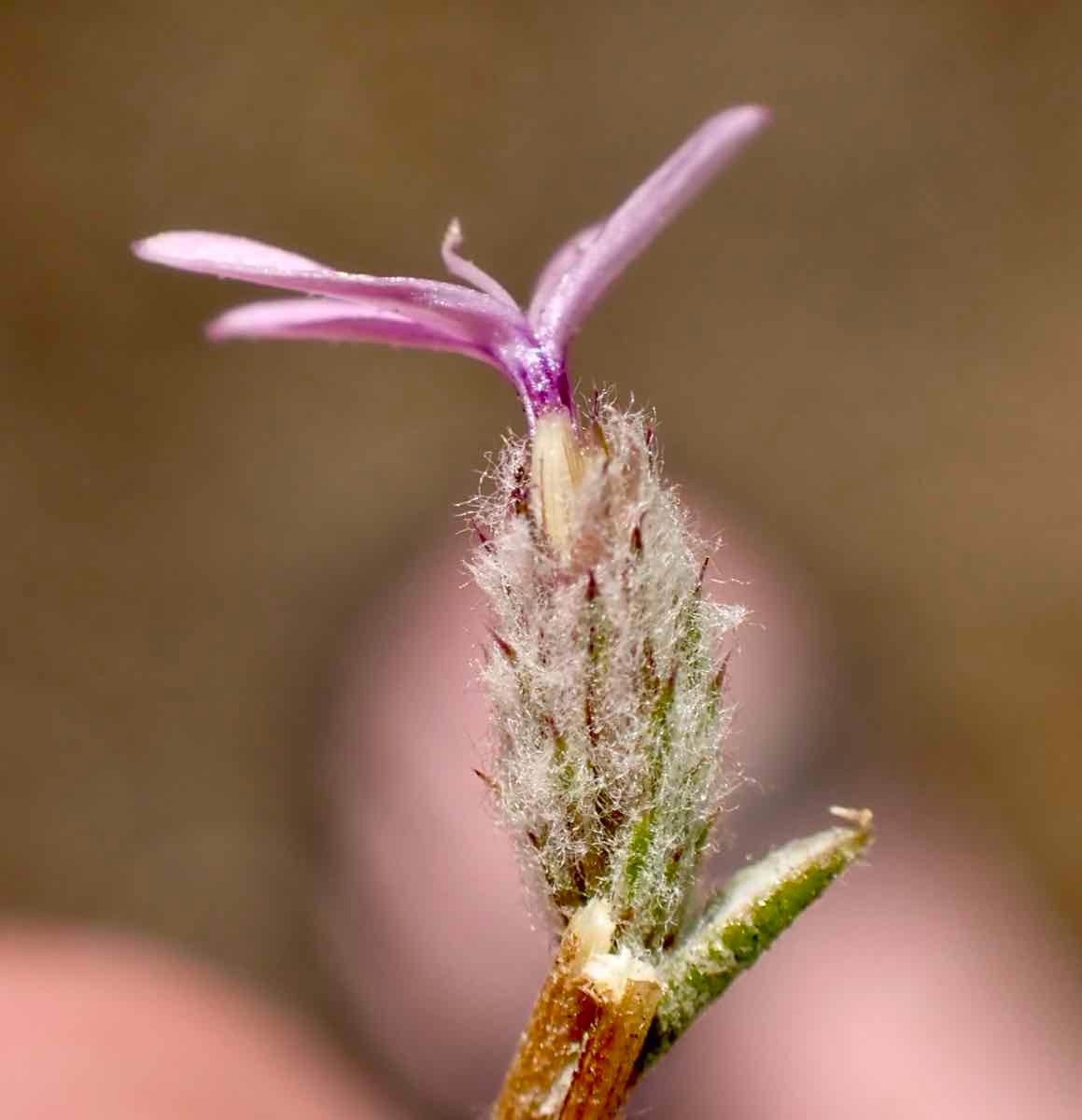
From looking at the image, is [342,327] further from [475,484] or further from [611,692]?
[475,484]

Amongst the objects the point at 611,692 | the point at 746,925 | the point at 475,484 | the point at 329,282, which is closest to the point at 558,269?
the point at 329,282

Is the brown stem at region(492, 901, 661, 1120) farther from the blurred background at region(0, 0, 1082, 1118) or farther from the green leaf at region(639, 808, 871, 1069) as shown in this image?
the blurred background at region(0, 0, 1082, 1118)

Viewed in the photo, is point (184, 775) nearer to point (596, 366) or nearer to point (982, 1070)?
point (596, 366)

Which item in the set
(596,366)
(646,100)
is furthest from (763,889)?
(646,100)

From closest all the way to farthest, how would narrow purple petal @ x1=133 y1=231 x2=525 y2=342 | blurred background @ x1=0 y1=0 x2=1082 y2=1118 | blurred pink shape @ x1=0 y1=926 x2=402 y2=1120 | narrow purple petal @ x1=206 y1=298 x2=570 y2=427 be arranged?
1. narrow purple petal @ x1=133 y1=231 x2=525 y2=342
2. narrow purple petal @ x1=206 y1=298 x2=570 y2=427
3. blurred pink shape @ x1=0 y1=926 x2=402 y2=1120
4. blurred background @ x1=0 y1=0 x2=1082 y2=1118

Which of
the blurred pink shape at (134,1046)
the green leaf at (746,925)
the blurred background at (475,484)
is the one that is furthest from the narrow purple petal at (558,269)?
the blurred background at (475,484)

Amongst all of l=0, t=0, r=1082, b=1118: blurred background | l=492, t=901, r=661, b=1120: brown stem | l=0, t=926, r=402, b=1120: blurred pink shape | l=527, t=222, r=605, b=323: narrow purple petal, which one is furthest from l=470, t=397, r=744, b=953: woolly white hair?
l=0, t=0, r=1082, b=1118: blurred background
